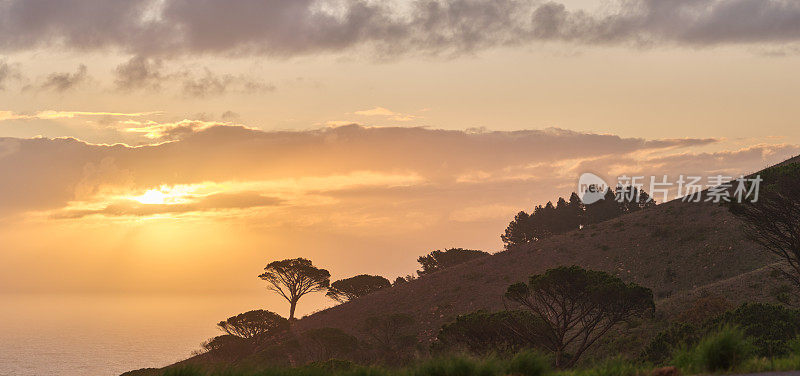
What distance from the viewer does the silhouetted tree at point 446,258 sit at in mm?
126312

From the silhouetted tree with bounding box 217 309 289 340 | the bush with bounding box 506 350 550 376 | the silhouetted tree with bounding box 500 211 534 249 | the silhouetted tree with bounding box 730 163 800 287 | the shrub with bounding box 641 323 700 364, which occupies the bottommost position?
the shrub with bounding box 641 323 700 364

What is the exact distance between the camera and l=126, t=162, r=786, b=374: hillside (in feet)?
239

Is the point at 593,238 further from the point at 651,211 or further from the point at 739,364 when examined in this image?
the point at 739,364

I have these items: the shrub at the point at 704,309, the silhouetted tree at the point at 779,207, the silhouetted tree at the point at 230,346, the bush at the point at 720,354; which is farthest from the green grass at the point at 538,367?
the silhouetted tree at the point at 230,346

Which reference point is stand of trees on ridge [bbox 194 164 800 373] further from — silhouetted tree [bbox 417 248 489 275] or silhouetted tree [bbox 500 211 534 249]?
silhouetted tree [bbox 500 211 534 249]

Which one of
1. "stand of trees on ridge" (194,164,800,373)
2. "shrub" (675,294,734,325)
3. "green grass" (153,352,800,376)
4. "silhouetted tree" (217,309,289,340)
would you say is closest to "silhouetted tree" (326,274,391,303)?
"stand of trees on ridge" (194,164,800,373)

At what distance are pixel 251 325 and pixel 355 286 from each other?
956 inches

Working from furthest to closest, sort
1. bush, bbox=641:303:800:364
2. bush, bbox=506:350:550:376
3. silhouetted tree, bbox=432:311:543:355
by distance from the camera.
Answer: silhouetted tree, bbox=432:311:543:355 < bush, bbox=641:303:800:364 < bush, bbox=506:350:550:376

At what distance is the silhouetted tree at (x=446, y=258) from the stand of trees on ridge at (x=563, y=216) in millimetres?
9488

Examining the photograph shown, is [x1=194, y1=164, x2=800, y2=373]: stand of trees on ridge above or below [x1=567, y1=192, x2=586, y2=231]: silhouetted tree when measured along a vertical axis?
below

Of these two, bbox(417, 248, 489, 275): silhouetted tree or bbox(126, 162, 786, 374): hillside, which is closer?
bbox(126, 162, 786, 374): hillside

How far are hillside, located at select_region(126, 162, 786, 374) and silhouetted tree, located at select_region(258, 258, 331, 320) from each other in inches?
198

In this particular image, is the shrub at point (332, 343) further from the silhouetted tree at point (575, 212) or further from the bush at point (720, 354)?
the silhouetted tree at point (575, 212)

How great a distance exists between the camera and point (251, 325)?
8700 cm
